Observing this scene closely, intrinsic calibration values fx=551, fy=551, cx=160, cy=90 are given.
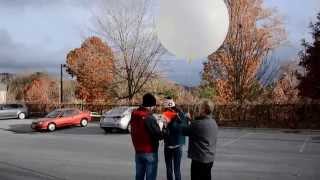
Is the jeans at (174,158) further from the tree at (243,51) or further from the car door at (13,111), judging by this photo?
the car door at (13,111)

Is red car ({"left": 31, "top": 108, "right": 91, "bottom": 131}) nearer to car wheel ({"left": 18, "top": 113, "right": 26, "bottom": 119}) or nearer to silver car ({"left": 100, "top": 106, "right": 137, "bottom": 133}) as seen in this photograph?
silver car ({"left": 100, "top": 106, "right": 137, "bottom": 133})

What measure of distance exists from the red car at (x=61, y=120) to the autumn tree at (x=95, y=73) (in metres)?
10.5

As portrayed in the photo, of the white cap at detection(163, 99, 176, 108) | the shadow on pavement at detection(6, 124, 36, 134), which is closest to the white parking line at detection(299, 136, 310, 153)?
the white cap at detection(163, 99, 176, 108)

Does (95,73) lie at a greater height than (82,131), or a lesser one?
greater

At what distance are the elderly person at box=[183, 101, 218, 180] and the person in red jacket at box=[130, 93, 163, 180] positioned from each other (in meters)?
0.69

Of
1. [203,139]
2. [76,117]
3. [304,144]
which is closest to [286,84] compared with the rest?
[76,117]

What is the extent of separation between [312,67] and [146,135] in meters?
22.5

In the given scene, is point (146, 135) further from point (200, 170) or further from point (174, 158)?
point (174, 158)

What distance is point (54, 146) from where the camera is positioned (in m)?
21.7

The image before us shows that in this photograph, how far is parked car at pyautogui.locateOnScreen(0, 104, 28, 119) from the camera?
47.6m

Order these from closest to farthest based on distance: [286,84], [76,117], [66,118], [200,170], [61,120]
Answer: [200,170] < [61,120] < [66,118] < [76,117] < [286,84]

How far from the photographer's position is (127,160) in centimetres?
1611

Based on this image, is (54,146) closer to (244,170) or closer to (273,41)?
(244,170)

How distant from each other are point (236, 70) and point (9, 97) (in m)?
49.6
